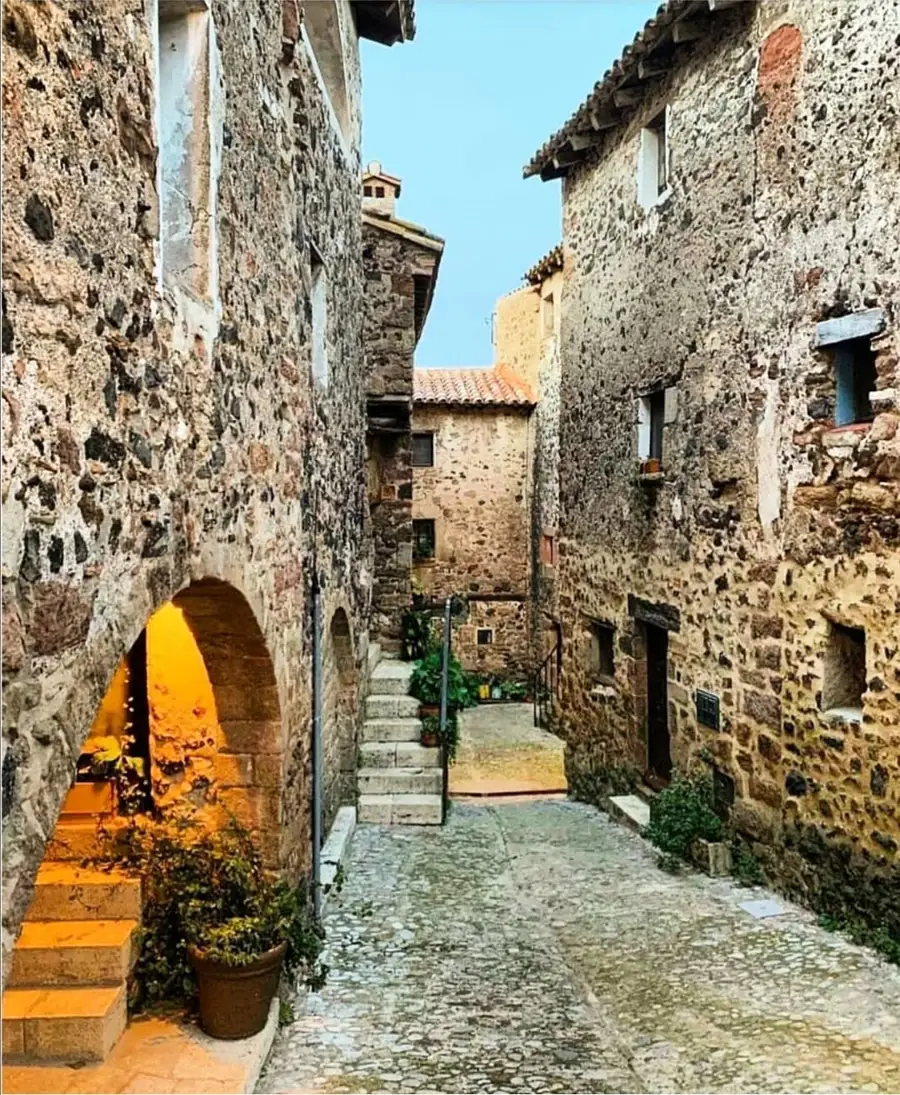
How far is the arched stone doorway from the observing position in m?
8.24

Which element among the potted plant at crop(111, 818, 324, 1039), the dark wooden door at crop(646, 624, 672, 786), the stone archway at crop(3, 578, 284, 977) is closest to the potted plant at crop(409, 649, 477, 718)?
the dark wooden door at crop(646, 624, 672, 786)

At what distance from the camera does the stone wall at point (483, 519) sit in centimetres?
2089

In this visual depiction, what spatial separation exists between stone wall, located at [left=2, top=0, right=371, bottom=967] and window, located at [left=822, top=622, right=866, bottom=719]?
3.61 m

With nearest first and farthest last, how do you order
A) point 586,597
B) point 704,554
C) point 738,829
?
1. point 738,829
2. point 704,554
3. point 586,597

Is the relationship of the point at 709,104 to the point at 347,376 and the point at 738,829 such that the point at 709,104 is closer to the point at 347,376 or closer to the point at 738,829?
the point at 347,376

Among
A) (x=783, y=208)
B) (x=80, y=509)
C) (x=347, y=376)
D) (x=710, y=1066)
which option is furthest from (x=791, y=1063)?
(x=347, y=376)

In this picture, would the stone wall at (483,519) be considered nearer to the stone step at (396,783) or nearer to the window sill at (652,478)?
the stone step at (396,783)

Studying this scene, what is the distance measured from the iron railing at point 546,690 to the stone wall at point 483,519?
165 cm

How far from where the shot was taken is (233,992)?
439 cm

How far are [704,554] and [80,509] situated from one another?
6.60 metres

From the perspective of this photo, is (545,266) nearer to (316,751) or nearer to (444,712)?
(444,712)

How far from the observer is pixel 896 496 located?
5.92 metres

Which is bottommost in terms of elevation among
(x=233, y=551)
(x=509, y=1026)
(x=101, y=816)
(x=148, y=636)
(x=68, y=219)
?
(x=509, y=1026)

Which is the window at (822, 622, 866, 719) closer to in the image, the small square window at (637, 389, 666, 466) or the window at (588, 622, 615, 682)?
the small square window at (637, 389, 666, 466)
